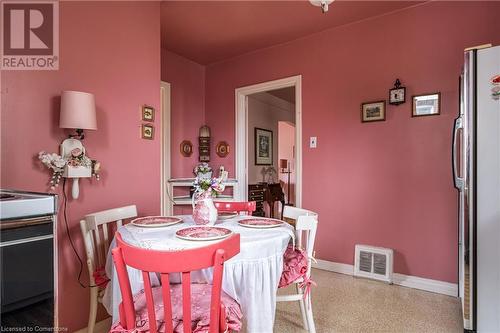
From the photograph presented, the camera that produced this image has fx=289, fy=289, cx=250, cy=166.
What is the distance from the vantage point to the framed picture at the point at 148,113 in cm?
231

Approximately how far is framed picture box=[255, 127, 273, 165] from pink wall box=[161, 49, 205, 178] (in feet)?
4.21

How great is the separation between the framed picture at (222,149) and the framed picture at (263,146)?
3.99 ft

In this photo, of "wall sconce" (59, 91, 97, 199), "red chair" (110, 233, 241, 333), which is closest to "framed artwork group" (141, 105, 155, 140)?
"wall sconce" (59, 91, 97, 199)

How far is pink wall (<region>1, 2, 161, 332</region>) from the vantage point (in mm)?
1636

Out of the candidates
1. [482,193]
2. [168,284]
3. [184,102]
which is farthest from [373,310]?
[184,102]

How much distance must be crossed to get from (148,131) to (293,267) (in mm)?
1524

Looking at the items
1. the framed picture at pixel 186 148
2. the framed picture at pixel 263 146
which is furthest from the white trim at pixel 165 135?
the framed picture at pixel 263 146

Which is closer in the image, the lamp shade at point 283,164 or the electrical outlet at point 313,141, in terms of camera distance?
the electrical outlet at point 313,141

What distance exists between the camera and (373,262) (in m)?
2.77

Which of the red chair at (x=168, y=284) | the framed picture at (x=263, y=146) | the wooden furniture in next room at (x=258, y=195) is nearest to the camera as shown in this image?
the red chair at (x=168, y=284)

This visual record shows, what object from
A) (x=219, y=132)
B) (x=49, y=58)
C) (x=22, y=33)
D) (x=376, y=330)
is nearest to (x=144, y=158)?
(x=49, y=58)

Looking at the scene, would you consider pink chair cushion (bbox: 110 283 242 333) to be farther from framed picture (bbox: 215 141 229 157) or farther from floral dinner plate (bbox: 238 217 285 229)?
framed picture (bbox: 215 141 229 157)

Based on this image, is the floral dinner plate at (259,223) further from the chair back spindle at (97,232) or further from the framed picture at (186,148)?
the framed picture at (186,148)

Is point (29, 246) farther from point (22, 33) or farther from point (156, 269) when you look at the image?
point (22, 33)
